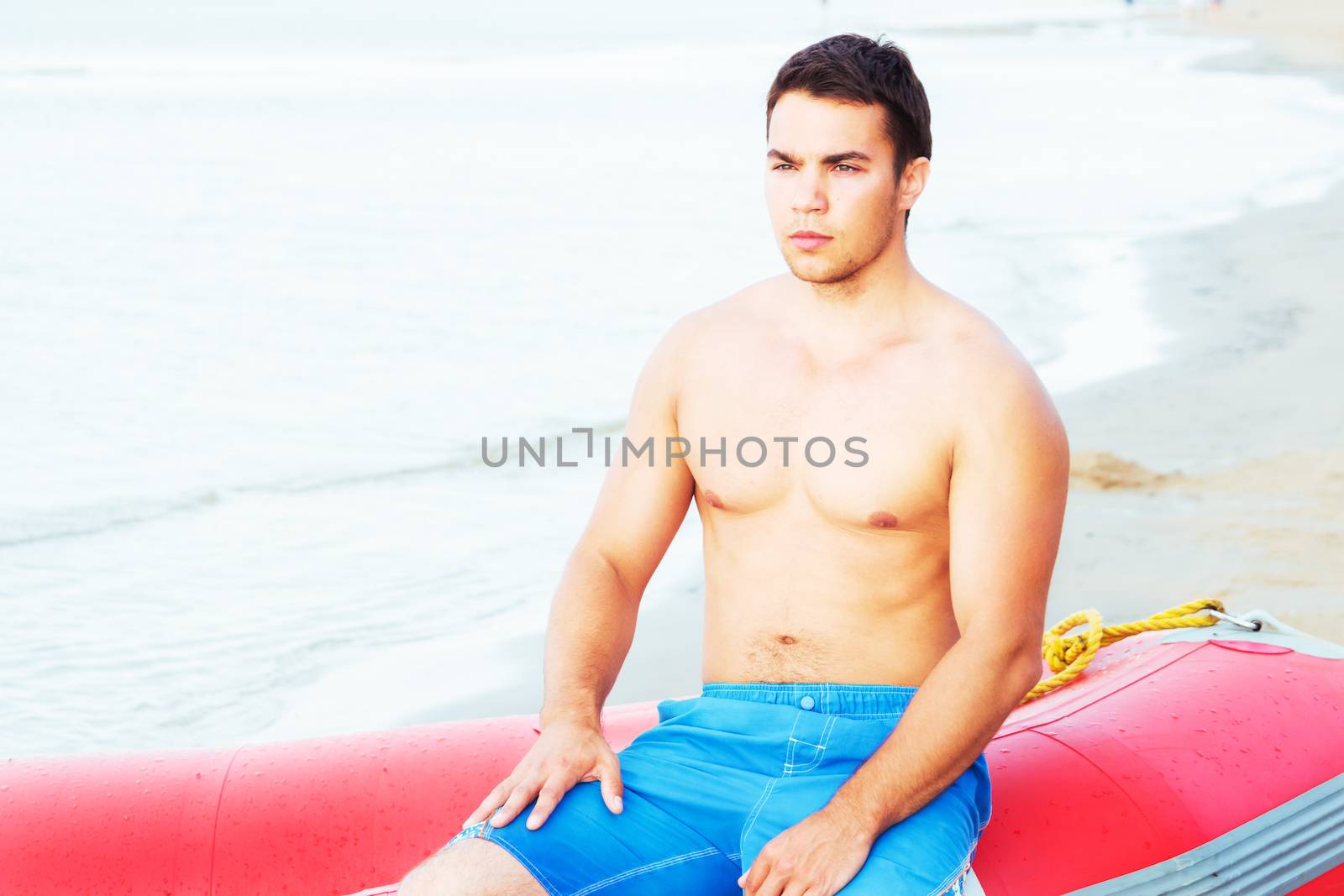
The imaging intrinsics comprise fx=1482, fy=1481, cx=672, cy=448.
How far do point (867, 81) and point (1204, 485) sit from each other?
3.92 m

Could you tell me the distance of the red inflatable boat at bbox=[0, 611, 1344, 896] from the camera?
2340 millimetres

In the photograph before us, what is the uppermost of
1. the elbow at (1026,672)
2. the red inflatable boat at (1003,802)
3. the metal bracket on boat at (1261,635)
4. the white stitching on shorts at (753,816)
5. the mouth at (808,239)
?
the mouth at (808,239)

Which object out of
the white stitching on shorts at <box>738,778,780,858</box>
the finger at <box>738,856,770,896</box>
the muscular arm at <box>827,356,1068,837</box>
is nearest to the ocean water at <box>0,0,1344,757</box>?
the muscular arm at <box>827,356,1068,837</box>

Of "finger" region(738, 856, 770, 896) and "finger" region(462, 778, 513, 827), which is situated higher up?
"finger" region(462, 778, 513, 827)

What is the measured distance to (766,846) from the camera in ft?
6.66

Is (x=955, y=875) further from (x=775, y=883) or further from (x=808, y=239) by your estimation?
(x=808, y=239)

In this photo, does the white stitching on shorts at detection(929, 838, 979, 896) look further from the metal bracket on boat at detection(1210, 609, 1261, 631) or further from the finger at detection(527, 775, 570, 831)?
the metal bracket on boat at detection(1210, 609, 1261, 631)

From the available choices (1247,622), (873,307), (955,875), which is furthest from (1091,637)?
(955,875)

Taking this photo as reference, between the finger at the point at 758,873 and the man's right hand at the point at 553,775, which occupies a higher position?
the man's right hand at the point at 553,775

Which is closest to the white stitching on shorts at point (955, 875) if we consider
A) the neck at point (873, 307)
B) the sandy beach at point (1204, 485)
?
the neck at point (873, 307)

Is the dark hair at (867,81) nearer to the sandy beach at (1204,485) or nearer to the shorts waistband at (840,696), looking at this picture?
the shorts waistband at (840,696)

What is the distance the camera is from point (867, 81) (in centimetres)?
235

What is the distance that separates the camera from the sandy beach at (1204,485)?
4625 mm

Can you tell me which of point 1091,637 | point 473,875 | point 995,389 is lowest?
point 1091,637
